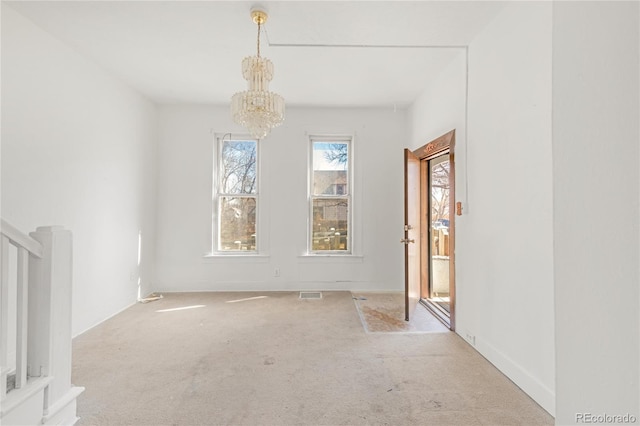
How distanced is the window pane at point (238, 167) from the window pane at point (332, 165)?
3.09 feet

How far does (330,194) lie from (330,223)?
1.43 ft

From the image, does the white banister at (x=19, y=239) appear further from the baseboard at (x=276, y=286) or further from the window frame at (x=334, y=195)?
the window frame at (x=334, y=195)

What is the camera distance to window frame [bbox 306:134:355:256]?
14.4 ft

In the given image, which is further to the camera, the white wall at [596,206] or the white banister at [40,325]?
the white banister at [40,325]

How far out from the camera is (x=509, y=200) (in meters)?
2.09

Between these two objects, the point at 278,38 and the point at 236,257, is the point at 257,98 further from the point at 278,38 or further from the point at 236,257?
the point at 236,257

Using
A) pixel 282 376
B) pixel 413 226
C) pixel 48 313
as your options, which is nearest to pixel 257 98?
pixel 48 313

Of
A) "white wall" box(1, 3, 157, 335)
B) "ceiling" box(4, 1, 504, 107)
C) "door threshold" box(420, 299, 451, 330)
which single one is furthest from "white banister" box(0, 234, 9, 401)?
"door threshold" box(420, 299, 451, 330)

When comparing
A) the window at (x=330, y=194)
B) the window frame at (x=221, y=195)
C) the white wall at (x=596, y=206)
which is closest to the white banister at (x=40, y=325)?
the white wall at (x=596, y=206)

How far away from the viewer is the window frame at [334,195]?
438 centimetres

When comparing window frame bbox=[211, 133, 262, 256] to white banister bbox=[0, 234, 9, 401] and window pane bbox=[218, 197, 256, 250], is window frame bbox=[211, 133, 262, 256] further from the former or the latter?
white banister bbox=[0, 234, 9, 401]

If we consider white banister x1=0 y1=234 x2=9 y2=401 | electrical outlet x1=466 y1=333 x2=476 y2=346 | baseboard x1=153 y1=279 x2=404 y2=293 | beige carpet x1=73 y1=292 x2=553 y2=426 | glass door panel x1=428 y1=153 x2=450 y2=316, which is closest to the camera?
white banister x1=0 y1=234 x2=9 y2=401

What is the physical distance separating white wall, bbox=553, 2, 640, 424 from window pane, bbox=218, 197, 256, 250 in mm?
3991

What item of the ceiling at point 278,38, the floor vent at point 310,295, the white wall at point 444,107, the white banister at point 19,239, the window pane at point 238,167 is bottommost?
the floor vent at point 310,295
